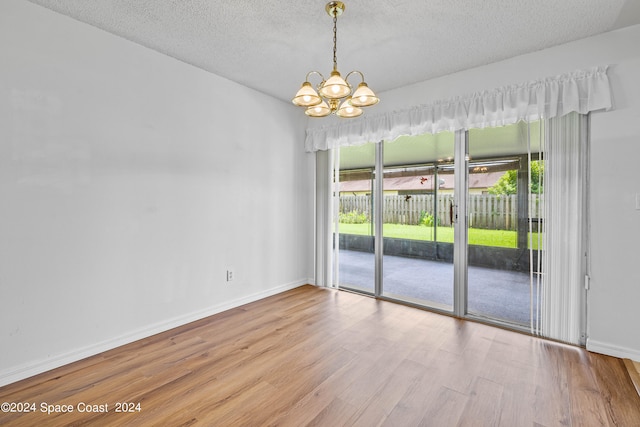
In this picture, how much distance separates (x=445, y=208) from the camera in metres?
3.45

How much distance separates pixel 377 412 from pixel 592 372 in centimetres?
173

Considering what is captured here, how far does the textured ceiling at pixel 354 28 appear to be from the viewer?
2193 millimetres

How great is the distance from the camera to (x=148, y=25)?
2463 millimetres

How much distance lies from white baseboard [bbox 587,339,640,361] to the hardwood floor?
0.27ft

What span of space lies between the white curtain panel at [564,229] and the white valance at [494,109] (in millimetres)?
156

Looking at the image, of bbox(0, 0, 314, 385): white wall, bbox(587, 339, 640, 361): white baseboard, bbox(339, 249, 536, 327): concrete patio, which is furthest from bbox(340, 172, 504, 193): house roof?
bbox(587, 339, 640, 361): white baseboard

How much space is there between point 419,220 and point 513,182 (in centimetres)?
109

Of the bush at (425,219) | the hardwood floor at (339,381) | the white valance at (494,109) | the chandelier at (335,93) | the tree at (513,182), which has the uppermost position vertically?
the white valance at (494,109)

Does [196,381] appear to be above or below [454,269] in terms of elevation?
below

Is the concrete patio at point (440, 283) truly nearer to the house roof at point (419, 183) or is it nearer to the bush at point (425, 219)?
the bush at point (425, 219)

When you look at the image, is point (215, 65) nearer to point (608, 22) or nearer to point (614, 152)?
point (608, 22)

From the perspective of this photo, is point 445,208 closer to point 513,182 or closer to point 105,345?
point 513,182

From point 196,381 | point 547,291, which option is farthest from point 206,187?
point 547,291

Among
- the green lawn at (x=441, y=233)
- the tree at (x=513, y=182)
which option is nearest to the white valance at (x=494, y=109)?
the tree at (x=513, y=182)
